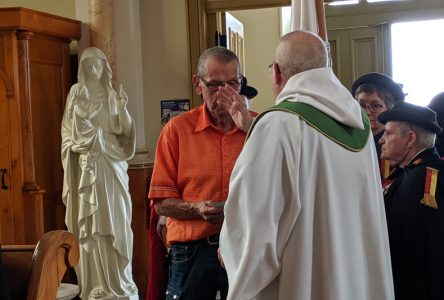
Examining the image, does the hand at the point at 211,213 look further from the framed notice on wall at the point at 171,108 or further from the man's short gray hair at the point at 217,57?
the framed notice on wall at the point at 171,108

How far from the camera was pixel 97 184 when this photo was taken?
4.86 m

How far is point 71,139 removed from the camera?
4.87 metres

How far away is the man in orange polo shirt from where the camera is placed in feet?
7.52

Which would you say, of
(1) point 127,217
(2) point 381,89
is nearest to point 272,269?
(2) point 381,89

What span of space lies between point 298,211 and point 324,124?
0.86 ft

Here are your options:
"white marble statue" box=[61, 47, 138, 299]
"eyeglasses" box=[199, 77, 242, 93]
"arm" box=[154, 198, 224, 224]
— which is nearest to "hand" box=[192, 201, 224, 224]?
"arm" box=[154, 198, 224, 224]

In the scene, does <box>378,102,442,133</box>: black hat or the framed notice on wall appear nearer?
<box>378,102,442,133</box>: black hat

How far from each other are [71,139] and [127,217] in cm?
73

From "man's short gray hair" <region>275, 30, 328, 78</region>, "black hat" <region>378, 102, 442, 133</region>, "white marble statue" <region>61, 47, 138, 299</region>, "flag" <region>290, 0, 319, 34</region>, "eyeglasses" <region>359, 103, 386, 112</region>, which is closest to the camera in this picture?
"man's short gray hair" <region>275, 30, 328, 78</region>

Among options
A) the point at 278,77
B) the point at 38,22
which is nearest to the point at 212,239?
the point at 278,77

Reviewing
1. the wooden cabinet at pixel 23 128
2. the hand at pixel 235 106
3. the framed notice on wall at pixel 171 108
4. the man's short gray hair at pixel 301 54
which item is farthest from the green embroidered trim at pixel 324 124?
the framed notice on wall at pixel 171 108

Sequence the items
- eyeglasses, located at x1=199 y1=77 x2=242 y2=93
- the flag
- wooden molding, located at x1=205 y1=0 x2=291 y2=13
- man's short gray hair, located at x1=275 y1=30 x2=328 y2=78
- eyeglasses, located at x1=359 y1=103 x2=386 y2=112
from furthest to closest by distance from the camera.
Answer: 1. wooden molding, located at x1=205 y1=0 x2=291 y2=13
2. eyeglasses, located at x1=359 y1=103 x2=386 y2=112
3. the flag
4. eyeglasses, located at x1=199 y1=77 x2=242 y2=93
5. man's short gray hair, located at x1=275 y1=30 x2=328 y2=78

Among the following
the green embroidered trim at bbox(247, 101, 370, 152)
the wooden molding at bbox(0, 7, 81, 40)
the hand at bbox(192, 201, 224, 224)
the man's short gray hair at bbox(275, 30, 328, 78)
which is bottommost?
the hand at bbox(192, 201, 224, 224)

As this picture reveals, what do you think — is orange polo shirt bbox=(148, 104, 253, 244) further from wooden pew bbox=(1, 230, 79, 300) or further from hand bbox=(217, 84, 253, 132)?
wooden pew bbox=(1, 230, 79, 300)
